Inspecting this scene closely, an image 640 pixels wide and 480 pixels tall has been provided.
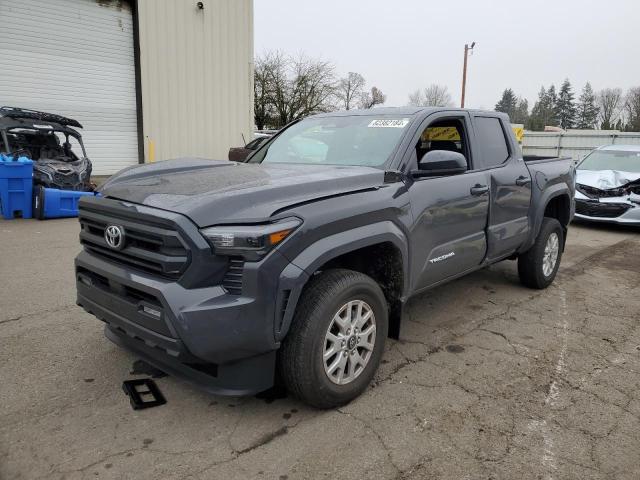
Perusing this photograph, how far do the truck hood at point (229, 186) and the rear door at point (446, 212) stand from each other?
478mm

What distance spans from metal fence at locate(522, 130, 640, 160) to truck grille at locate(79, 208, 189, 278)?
61.0 feet

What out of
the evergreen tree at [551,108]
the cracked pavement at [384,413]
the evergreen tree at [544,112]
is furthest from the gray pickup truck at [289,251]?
the evergreen tree at [551,108]

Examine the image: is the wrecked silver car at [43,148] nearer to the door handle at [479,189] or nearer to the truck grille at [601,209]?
the door handle at [479,189]

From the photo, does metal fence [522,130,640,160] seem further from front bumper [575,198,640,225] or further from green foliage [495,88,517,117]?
green foliage [495,88,517,117]

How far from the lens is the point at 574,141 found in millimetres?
20797

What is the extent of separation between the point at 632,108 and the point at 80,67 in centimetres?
6202

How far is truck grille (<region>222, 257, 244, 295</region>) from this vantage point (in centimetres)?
249

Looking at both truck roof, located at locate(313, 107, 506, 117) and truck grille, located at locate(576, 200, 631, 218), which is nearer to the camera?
truck roof, located at locate(313, 107, 506, 117)

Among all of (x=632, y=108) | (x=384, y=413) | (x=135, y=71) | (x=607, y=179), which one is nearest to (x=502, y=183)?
(x=384, y=413)

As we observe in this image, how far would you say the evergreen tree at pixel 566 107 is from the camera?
73.2 m

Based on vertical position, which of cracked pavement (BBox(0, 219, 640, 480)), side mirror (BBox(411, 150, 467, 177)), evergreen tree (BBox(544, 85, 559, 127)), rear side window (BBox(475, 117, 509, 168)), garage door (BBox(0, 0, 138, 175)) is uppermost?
evergreen tree (BBox(544, 85, 559, 127))

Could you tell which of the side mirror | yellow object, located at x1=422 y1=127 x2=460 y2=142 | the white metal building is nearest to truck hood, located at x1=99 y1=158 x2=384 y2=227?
the side mirror

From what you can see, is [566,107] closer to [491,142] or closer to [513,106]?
[513,106]

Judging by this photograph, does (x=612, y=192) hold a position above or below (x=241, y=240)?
below
